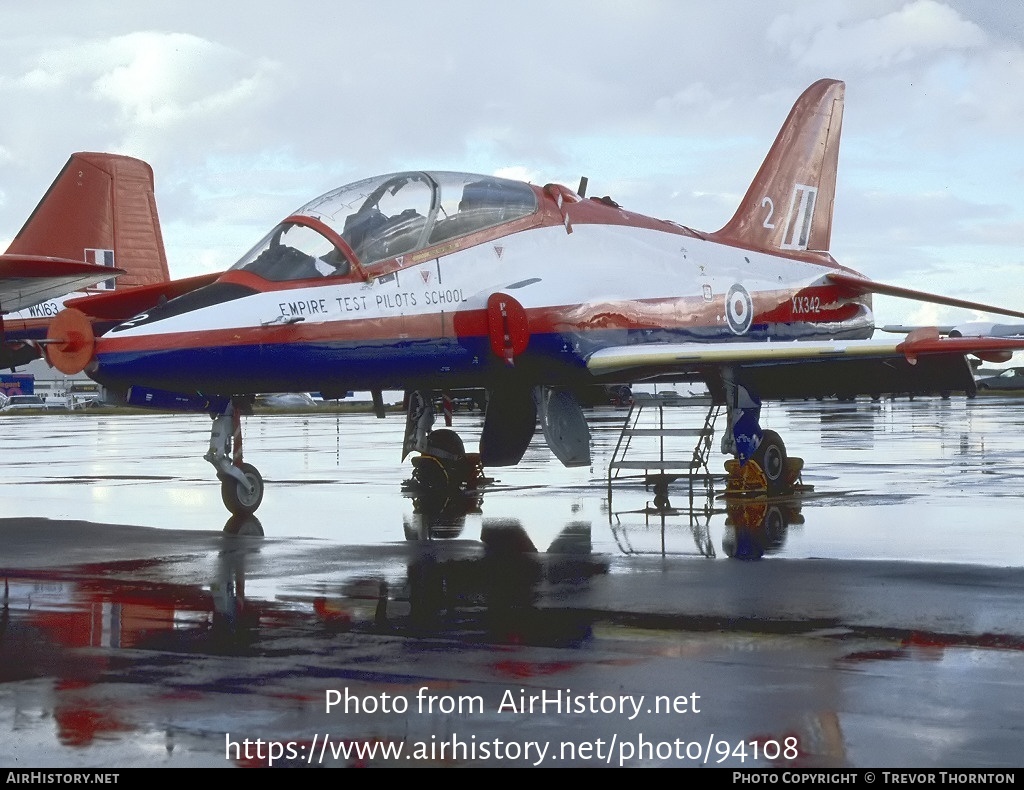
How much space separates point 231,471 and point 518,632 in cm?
727

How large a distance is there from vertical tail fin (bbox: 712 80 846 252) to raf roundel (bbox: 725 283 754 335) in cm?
127

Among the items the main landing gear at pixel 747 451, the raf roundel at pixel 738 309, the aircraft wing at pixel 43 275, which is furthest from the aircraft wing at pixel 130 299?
the raf roundel at pixel 738 309

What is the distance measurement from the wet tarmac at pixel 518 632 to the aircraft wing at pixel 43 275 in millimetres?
4403

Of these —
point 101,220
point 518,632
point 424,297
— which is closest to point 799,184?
point 424,297

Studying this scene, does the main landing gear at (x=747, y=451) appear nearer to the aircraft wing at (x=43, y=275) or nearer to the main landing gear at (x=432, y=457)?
the main landing gear at (x=432, y=457)

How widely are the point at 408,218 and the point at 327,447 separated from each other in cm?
1627

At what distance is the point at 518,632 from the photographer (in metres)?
7.39

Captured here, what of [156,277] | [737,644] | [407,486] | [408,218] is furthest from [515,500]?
[156,277]

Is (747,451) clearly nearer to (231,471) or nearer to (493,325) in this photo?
(493,325)

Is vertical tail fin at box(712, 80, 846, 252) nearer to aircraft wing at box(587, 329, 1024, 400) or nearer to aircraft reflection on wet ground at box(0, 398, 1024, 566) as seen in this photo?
aircraft wing at box(587, 329, 1024, 400)

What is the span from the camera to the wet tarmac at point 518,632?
5152 mm

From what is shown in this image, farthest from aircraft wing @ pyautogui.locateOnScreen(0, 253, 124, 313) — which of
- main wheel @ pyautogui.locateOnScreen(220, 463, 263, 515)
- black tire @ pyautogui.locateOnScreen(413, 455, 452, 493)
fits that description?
main wheel @ pyautogui.locateOnScreen(220, 463, 263, 515)

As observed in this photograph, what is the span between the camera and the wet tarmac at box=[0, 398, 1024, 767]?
5.15 meters

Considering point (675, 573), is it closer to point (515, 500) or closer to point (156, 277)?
point (515, 500)
